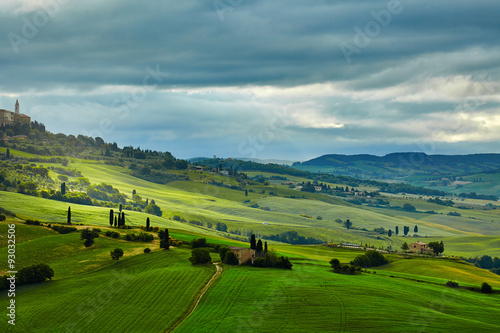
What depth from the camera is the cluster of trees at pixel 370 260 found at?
128m

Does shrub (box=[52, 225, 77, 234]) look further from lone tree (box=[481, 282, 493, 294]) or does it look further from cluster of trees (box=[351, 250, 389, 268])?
lone tree (box=[481, 282, 493, 294])

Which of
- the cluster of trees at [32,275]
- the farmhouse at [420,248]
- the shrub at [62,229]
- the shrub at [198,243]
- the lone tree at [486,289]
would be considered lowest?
the farmhouse at [420,248]

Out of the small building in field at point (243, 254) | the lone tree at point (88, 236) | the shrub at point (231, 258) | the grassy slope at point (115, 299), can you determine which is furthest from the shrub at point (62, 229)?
the shrub at point (231, 258)

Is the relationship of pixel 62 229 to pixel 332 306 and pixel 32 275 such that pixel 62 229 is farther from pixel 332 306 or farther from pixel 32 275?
pixel 332 306

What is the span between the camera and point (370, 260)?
13088 cm

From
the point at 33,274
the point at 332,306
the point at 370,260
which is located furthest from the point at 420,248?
the point at 33,274

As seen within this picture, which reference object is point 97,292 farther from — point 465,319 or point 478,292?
point 478,292

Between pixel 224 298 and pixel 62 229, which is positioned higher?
pixel 62 229

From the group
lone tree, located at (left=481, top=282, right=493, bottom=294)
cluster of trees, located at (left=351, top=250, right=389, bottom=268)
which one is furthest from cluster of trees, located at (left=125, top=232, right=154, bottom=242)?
lone tree, located at (left=481, top=282, right=493, bottom=294)

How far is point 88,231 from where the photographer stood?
11719 centimetres

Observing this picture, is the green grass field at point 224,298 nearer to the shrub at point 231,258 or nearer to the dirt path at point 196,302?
the dirt path at point 196,302

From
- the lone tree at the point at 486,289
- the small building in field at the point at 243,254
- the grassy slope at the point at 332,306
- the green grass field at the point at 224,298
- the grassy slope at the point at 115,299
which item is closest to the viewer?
the grassy slope at the point at 332,306

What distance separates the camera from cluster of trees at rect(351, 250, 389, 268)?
128375 mm

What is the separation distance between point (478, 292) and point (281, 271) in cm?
3839
